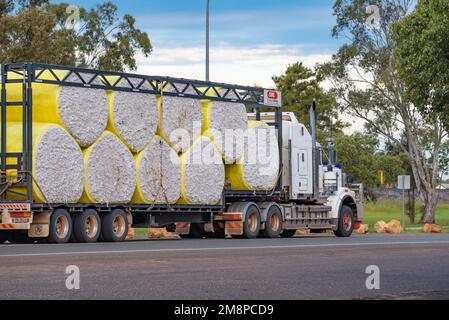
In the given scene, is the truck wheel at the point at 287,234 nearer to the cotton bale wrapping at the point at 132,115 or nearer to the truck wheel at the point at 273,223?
the truck wheel at the point at 273,223

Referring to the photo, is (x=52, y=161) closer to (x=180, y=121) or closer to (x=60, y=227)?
(x=60, y=227)

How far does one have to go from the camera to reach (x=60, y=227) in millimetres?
29484

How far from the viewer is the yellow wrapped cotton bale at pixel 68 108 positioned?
29.3 metres

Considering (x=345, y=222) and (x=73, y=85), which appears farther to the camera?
(x=345, y=222)

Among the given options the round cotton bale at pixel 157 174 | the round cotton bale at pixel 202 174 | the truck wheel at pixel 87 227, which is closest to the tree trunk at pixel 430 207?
the round cotton bale at pixel 202 174

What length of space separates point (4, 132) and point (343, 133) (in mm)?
61448

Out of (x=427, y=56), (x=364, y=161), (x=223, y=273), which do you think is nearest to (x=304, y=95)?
(x=364, y=161)

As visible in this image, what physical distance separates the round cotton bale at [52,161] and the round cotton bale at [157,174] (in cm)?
259

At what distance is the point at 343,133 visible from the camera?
89.1 metres

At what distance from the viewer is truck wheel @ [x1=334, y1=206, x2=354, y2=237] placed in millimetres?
39219

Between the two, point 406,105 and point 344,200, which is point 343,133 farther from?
point 344,200

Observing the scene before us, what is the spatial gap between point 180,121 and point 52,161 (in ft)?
16.9

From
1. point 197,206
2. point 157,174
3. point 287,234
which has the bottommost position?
point 287,234

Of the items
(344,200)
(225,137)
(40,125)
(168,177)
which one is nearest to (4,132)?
(40,125)
